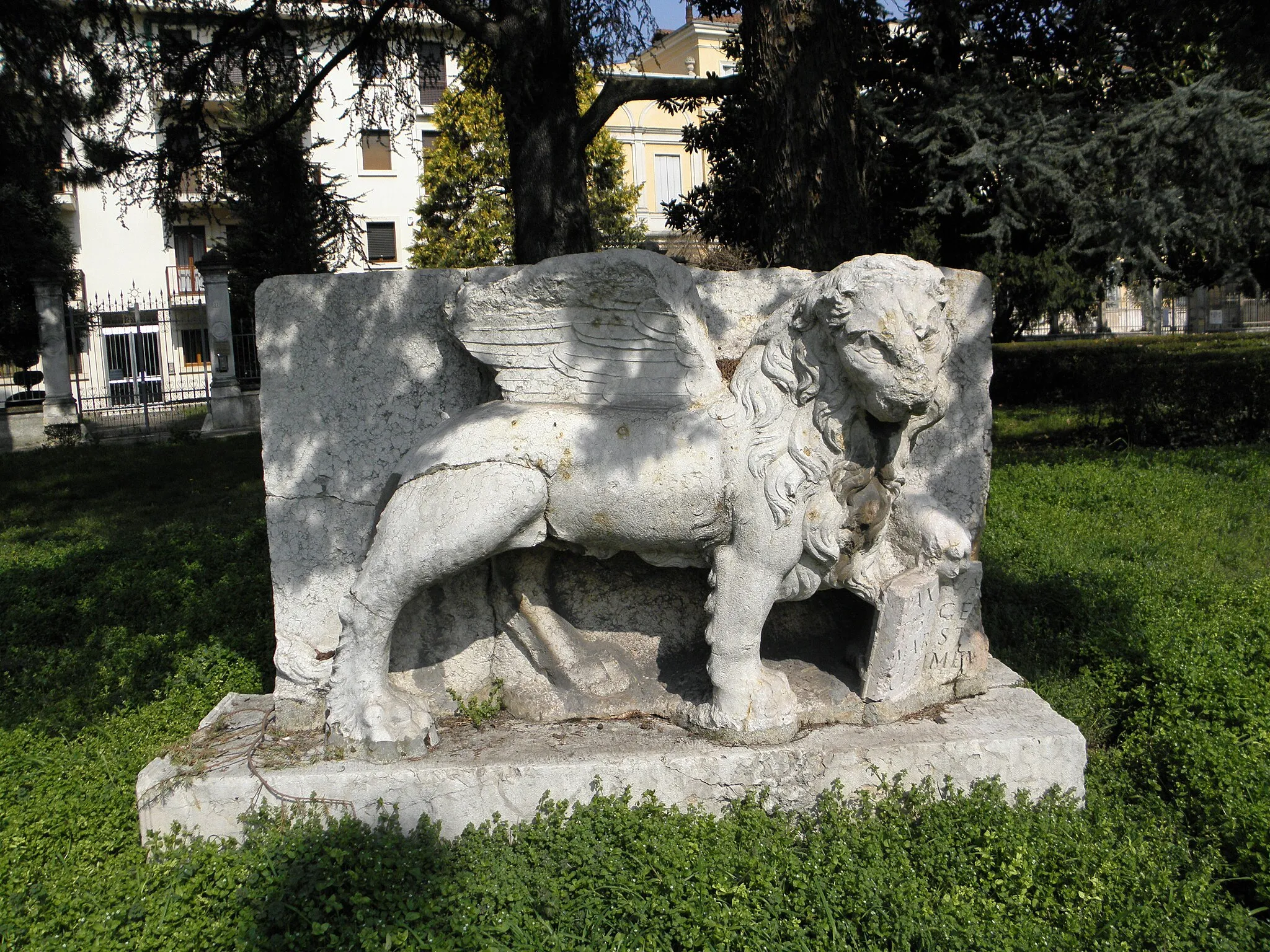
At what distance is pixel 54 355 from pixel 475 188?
8562 mm

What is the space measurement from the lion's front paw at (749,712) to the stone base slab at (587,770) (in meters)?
0.03

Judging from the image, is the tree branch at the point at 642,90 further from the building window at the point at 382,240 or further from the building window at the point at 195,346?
the building window at the point at 382,240

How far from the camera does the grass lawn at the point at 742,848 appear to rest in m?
2.35

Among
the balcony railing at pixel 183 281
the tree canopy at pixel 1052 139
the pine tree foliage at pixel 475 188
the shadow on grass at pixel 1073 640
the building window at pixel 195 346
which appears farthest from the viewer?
the balcony railing at pixel 183 281

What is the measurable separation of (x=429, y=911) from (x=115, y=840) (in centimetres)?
111

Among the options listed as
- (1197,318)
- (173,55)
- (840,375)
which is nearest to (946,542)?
(840,375)

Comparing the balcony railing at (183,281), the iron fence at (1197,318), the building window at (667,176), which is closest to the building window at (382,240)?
the balcony railing at (183,281)

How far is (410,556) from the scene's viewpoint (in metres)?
2.68

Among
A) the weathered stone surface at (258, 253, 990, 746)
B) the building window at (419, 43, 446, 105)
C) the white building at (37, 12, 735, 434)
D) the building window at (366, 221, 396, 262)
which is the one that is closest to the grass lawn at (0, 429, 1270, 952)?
the weathered stone surface at (258, 253, 990, 746)

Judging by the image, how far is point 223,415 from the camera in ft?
45.3

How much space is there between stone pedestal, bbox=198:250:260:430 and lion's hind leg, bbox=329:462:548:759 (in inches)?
476

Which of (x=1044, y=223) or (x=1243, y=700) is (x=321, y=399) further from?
(x=1044, y=223)

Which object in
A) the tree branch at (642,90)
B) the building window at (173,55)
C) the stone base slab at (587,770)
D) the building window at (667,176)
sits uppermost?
the building window at (667,176)

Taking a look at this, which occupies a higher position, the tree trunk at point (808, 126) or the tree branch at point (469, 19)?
the tree branch at point (469, 19)
